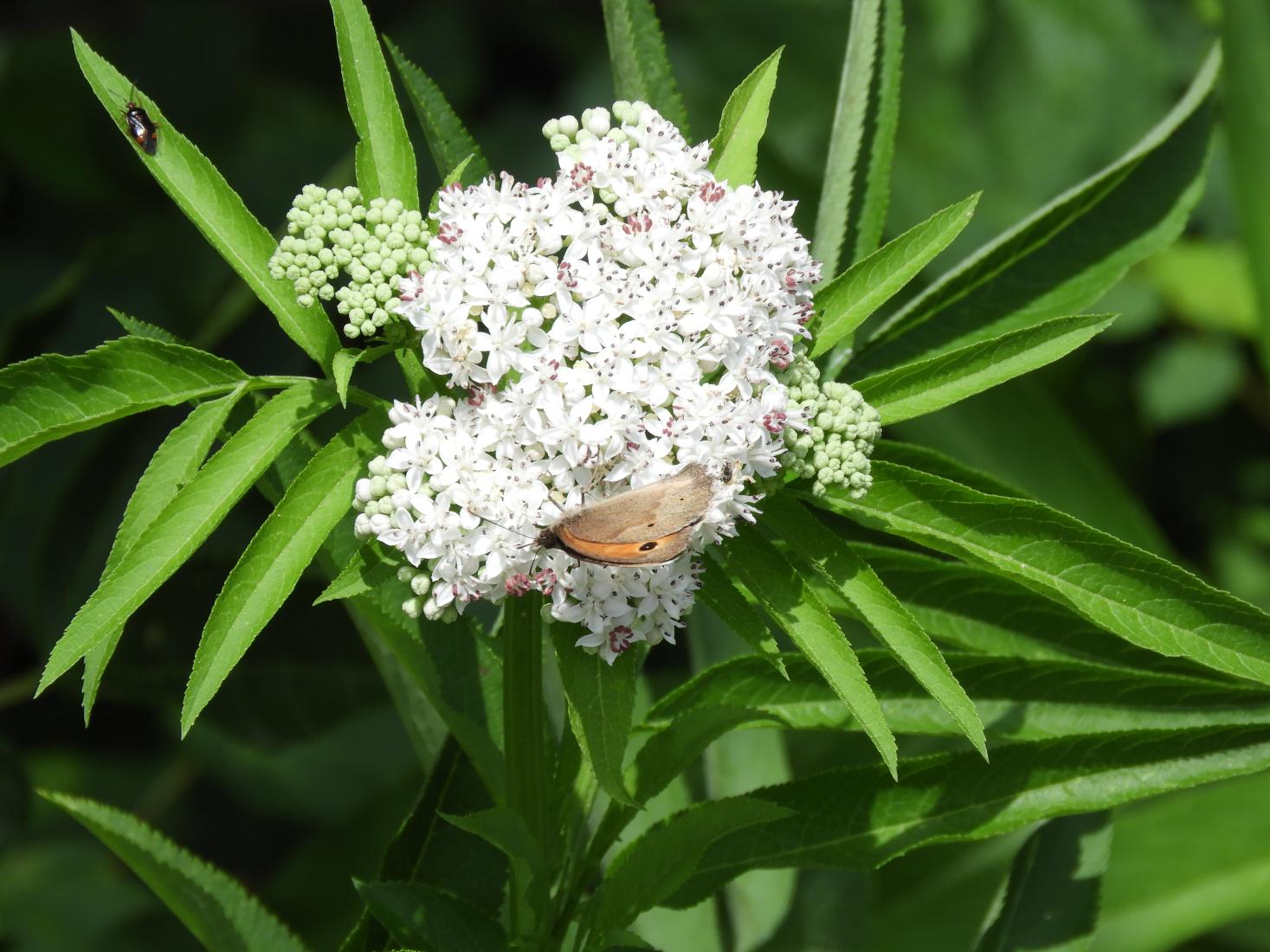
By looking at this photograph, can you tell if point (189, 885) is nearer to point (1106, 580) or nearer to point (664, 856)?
point (664, 856)

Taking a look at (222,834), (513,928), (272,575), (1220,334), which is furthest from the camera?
(1220,334)

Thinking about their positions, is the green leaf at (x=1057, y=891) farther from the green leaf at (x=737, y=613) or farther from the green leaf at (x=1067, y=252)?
the green leaf at (x=1067, y=252)

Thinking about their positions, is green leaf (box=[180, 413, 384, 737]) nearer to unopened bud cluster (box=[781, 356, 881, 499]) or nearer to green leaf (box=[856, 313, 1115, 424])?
unopened bud cluster (box=[781, 356, 881, 499])

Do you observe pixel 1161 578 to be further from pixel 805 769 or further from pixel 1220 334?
pixel 1220 334

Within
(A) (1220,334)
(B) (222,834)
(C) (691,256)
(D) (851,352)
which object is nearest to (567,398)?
(C) (691,256)

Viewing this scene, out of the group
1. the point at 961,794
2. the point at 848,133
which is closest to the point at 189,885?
the point at 961,794

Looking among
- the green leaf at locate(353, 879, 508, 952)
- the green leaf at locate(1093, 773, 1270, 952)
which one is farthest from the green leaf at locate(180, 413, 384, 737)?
the green leaf at locate(1093, 773, 1270, 952)
